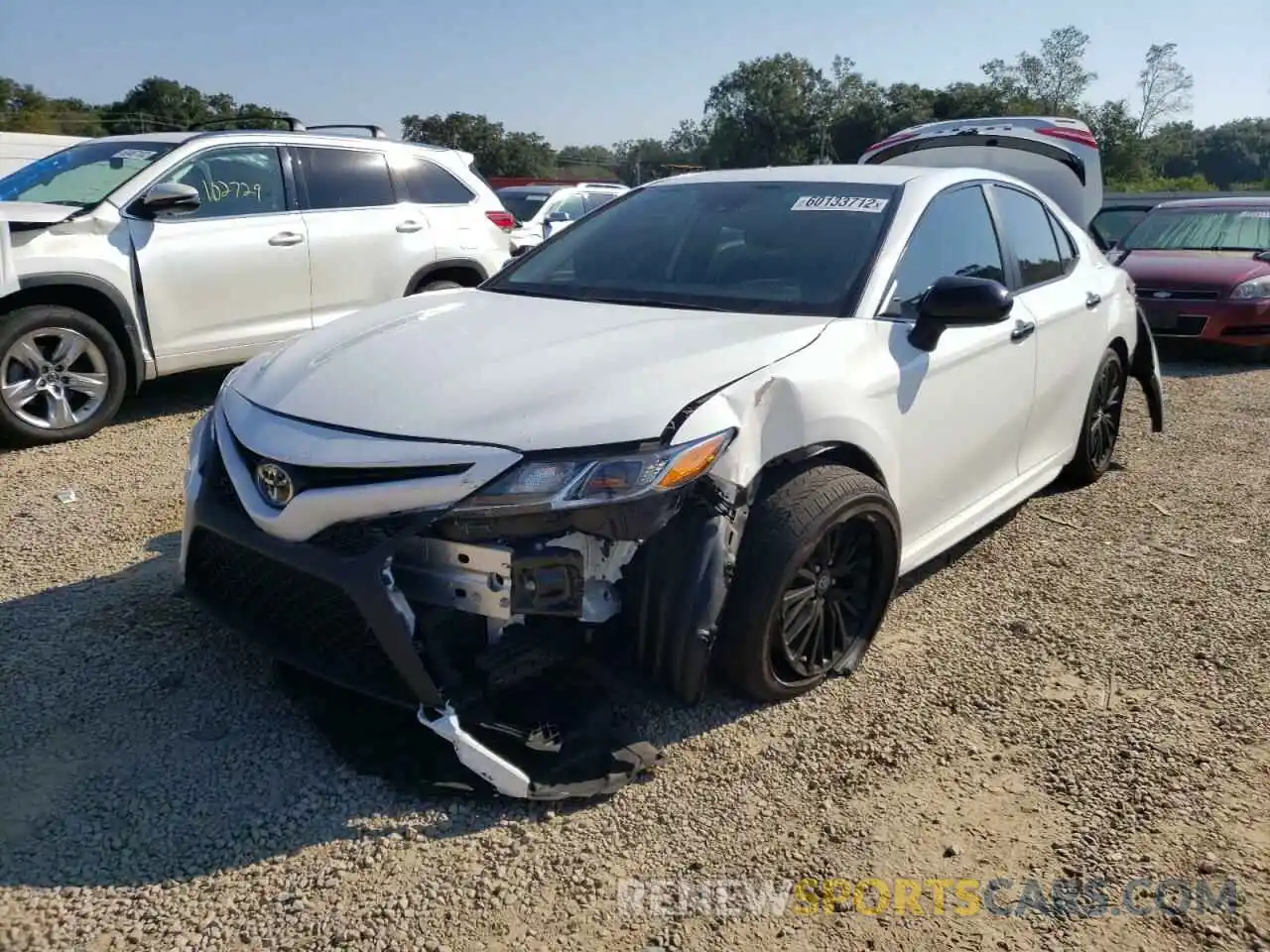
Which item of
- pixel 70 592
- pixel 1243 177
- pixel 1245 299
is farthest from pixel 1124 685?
pixel 1243 177

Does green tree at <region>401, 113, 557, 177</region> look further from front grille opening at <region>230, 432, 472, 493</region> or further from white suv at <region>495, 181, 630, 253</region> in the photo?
front grille opening at <region>230, 432, 472, 493</region>

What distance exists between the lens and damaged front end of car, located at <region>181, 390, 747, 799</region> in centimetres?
242

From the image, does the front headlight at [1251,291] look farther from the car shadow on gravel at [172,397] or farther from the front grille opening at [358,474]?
the front grille opening at [358,474]

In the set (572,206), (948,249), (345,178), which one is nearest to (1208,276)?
(948,249)

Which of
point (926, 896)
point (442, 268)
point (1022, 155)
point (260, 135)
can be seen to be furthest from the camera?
point (1022, 155)

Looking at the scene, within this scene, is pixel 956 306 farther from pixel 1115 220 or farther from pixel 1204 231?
pixel 1115 220

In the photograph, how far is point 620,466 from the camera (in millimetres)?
2473

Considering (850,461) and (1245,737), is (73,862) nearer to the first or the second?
(850,461)

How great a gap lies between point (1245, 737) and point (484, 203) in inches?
245

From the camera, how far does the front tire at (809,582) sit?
2.78 m

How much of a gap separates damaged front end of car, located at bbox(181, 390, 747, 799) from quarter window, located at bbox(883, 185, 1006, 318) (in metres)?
1.18

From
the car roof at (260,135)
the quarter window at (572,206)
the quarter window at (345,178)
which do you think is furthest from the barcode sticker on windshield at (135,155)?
the quarter window at (572,206)

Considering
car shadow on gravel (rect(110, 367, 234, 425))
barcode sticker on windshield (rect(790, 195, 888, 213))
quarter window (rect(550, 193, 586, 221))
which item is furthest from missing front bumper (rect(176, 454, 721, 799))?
quarter window (rect(550, 193, 586, 221))

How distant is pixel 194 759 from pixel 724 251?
7.81 feet
